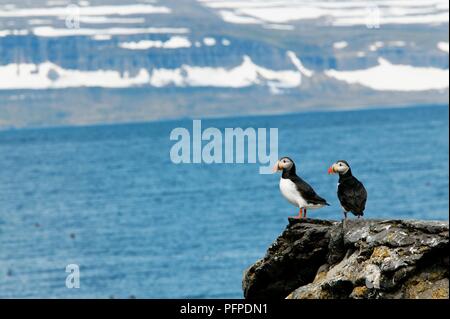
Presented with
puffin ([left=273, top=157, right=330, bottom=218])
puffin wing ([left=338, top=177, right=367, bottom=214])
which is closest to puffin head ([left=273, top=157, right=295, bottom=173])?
puffin ([left=273, top=157, right=330, bottom=218])

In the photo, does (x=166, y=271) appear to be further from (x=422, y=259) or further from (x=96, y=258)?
(x=422, y=259)

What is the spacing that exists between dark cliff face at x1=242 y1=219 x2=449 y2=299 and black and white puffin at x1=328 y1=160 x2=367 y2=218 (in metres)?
0.57

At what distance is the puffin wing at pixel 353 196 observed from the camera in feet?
65.9

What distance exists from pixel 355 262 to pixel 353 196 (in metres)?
2.05

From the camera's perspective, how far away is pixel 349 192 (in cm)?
2022

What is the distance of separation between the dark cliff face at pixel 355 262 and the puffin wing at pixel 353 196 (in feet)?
1.85

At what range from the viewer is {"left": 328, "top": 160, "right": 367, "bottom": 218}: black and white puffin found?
20109 millimetres

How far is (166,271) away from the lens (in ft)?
425

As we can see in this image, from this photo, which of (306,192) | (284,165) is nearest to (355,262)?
(306,192)

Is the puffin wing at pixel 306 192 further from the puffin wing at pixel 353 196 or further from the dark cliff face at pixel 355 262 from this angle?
the dark cliff face at pixel 355 262

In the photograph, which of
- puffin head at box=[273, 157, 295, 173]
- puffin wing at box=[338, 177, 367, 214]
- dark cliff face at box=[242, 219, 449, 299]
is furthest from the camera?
puffin head at box=[273, 157, 295, 173]

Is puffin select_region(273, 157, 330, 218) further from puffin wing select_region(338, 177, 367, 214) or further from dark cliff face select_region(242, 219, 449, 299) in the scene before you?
dark cliff face select_region(242, 219, 449, 299)

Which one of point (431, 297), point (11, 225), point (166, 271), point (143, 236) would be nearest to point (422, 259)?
point (431, 297)
